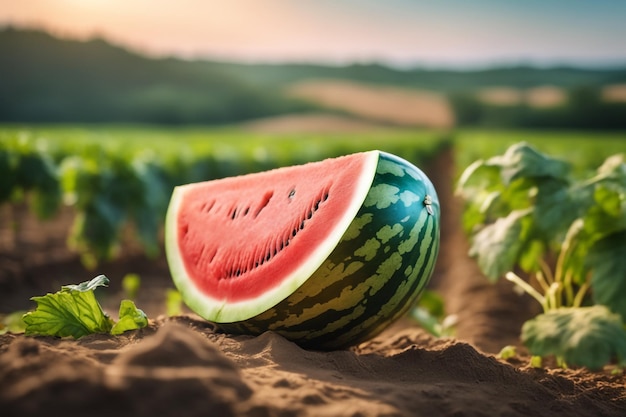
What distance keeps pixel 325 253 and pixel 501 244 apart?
1261 millimetres

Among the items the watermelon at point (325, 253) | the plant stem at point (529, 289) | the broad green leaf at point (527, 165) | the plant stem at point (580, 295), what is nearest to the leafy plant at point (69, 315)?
the watermelon at point (325, 253)

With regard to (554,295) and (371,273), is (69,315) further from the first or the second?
(554,295)

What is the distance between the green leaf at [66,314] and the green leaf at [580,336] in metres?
1.98

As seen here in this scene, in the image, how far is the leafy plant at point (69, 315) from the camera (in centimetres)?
261

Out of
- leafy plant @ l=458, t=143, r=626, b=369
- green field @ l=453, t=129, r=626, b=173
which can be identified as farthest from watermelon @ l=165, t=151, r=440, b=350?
green field @ l=453, t=129, r=626, b=173

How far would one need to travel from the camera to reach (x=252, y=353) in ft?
8.34

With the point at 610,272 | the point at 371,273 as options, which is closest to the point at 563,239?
the point at 610,272

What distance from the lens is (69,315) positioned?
2.66 metres

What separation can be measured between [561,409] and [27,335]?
7.11 ft

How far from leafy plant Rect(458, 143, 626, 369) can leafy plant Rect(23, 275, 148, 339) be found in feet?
6.44

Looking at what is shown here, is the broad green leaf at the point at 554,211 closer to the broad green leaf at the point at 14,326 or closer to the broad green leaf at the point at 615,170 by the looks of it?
the broad green leaf at the point at 615,170

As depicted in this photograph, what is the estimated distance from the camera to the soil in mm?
1577

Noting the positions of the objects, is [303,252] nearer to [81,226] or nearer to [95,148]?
[81,226]

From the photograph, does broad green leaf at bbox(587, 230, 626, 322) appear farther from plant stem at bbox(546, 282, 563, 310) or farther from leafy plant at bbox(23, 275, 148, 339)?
leafy plant at bbox(23, 275, 148, 339)
